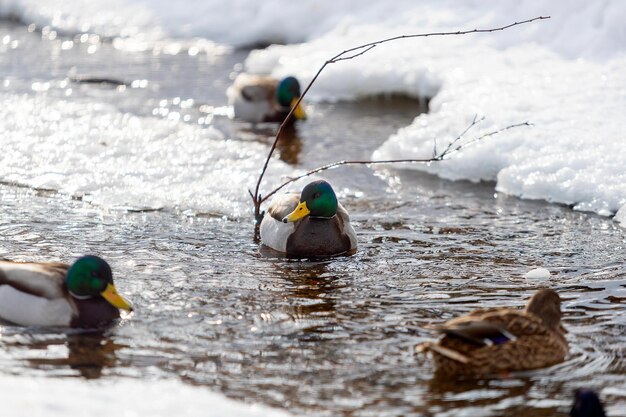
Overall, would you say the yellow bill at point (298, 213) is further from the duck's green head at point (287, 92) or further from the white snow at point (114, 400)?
the duck's green head at point (287, 92)

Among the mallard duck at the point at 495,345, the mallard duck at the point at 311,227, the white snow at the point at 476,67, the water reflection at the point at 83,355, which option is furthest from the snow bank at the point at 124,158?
the mallard duck at the point at 495,345

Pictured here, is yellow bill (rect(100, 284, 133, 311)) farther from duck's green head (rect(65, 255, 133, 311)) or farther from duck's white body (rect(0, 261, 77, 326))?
duck's white body (rect(0, 261, 77, 326))

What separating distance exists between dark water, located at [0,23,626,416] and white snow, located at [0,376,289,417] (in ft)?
0.49

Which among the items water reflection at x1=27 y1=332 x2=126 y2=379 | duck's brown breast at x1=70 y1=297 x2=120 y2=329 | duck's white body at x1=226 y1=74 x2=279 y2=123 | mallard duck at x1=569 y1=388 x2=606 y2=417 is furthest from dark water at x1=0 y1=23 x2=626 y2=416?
duck's white body at x1=226 y1=74 x2=279 y2=123

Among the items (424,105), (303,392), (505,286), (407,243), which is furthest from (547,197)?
(303,392)

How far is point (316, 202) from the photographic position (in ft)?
28.3

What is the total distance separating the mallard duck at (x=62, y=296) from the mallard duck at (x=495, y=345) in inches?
73.8

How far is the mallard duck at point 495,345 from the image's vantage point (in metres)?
5.75

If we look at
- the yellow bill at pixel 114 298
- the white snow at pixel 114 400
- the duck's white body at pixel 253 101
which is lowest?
the white snow at pixel 114 400

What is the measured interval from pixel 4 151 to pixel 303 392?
6539mm

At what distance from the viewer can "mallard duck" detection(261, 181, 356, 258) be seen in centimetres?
851

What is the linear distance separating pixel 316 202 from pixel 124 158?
314 cm

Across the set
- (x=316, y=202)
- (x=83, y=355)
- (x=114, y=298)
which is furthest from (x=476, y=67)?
(x=83, y=355)

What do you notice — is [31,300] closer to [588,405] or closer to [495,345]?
[495,345]
